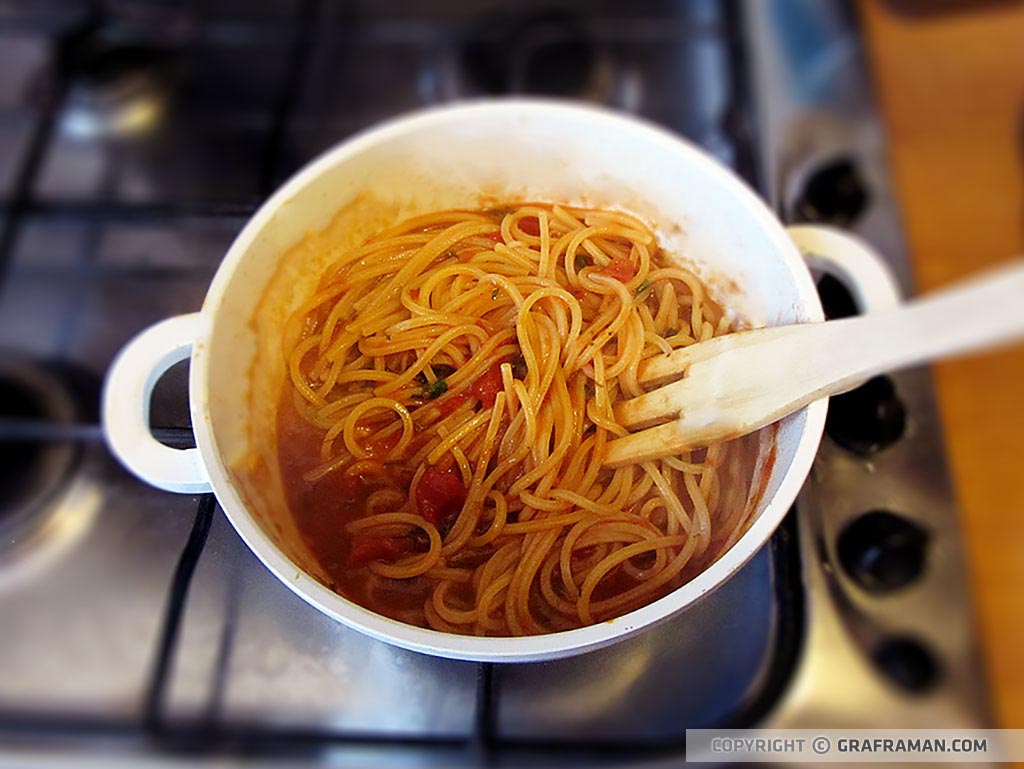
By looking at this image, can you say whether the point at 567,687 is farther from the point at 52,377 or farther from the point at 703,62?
the point at 703,62

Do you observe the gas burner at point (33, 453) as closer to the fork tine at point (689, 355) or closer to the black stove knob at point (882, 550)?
the fork tine at point (689, 355)

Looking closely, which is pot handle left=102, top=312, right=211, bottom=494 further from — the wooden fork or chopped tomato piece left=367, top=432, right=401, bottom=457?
the wooden fork

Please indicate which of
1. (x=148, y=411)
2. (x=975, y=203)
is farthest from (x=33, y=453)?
(x=975, y=203)

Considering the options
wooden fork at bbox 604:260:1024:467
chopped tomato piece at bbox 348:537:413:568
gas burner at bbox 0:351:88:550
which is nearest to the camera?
wooden fork at bbox 604:260:1024:467

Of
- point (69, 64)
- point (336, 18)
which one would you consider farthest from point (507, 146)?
point (69, 64)

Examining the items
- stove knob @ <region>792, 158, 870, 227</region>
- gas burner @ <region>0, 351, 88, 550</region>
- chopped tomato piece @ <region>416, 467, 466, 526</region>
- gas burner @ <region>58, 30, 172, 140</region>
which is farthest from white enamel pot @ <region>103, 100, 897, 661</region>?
gas burner @ <region>58, 30, 172, 140</region>

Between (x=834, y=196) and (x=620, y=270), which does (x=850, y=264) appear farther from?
(x=834, y=196)
